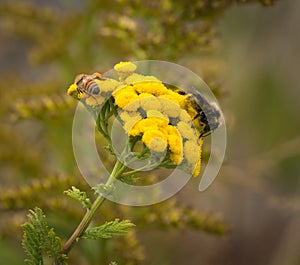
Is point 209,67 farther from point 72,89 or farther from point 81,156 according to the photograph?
point 72,89

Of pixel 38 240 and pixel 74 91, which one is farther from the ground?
pixel 74 91

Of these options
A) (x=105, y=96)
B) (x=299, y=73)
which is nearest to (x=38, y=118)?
(x=105, y=96)

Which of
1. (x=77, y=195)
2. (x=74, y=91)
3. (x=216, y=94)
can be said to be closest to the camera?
(x=77, y=195)

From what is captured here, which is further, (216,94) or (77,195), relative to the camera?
(216,94)

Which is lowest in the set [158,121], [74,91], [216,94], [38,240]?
[38,240]

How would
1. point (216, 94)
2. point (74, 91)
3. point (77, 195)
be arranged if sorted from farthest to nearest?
point (216, 94)
point (74, 91)
point (77, 195)

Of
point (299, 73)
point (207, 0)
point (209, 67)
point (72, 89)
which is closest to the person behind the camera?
point (72, 89)

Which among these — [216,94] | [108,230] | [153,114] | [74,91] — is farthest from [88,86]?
[216,94]

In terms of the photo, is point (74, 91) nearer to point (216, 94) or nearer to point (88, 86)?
point (88, 86)
